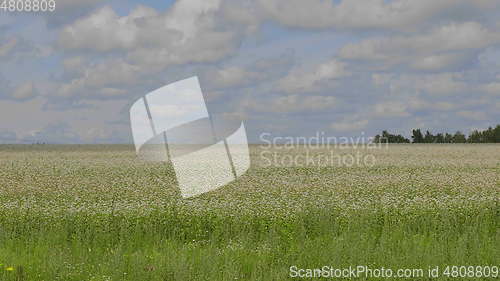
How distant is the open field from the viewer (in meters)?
10.0

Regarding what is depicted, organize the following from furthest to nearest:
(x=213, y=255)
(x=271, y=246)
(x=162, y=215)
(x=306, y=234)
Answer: (x=162, y=215) → (x=306, y=234) → (x=271, y=246) → (x=213, y=255)

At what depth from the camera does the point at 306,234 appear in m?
13.4

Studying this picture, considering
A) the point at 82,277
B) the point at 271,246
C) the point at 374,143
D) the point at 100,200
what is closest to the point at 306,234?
the point at 271,246

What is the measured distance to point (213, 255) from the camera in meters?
10.6

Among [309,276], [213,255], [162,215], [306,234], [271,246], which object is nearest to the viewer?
[309,276]

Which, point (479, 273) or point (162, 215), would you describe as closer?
point (479, 273)

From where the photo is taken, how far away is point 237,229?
44.9 ft

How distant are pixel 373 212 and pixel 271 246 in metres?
4.52

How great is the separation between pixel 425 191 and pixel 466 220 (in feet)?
19.9

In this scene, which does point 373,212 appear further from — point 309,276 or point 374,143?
point 374,143

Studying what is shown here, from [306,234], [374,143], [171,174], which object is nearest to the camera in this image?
[306,234]

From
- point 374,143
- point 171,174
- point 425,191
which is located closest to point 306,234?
point 425,191

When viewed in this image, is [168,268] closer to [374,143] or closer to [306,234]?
[306,234]

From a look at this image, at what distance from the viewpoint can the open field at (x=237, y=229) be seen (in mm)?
10023
